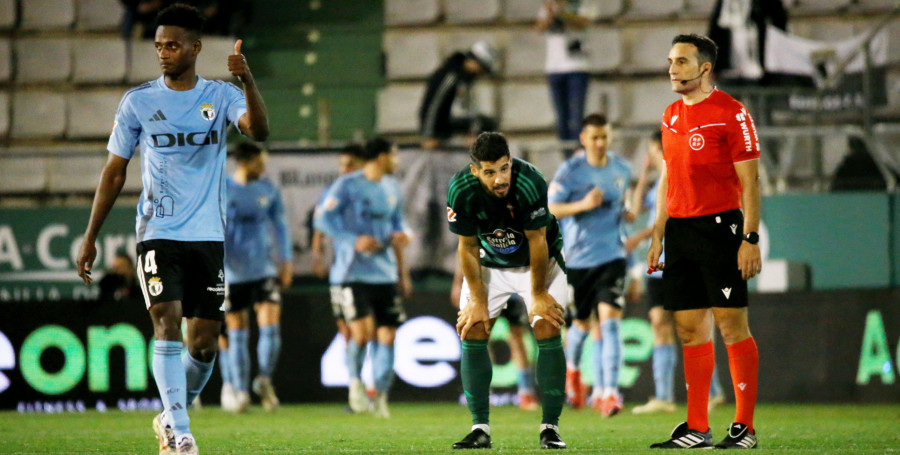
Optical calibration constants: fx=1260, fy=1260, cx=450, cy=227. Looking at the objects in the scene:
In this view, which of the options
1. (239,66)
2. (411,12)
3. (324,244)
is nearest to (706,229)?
(239,66)

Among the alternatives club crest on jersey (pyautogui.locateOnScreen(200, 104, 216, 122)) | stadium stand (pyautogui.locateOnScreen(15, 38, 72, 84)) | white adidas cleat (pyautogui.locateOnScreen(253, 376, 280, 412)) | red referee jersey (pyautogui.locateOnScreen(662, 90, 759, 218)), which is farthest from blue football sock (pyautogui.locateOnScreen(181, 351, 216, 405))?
stadium stand (pyautogui.locateOnScreen(15, 38, 72, 84))

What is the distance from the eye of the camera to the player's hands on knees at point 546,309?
672 cm

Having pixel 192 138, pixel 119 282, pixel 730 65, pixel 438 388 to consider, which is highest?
pixel 730 65

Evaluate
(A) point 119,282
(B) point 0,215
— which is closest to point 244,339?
(A) point 119,282

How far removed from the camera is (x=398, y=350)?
490 inches

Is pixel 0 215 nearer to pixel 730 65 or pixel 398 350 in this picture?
pixel 398 350

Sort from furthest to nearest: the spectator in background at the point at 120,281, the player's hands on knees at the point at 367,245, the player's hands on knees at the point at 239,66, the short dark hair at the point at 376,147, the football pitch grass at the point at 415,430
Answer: the spectator in background at the point at 120,281
the short dark hair at the point at 376,147
the player's hands on knees at the point at 367,245
the football pitch grass at the point at 415,430
the player's hands on knees at the point at 239,66

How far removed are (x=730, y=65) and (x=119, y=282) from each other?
Answer: 699cm

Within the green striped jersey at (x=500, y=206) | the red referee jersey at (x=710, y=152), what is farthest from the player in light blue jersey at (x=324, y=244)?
the red referee jersey at (x=710, y=152)

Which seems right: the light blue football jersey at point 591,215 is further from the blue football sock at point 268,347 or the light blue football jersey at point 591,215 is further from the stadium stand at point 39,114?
the stadium stand at point 39,114

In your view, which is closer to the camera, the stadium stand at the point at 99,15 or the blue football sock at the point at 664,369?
the blue football sock at the point at 664,369

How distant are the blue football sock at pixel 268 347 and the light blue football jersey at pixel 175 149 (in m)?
5.50

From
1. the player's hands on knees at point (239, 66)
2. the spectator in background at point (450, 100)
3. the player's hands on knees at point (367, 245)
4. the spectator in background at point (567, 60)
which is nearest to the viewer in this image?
the player's hands on knees at point (239, 66)

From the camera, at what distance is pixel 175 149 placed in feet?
20.5
